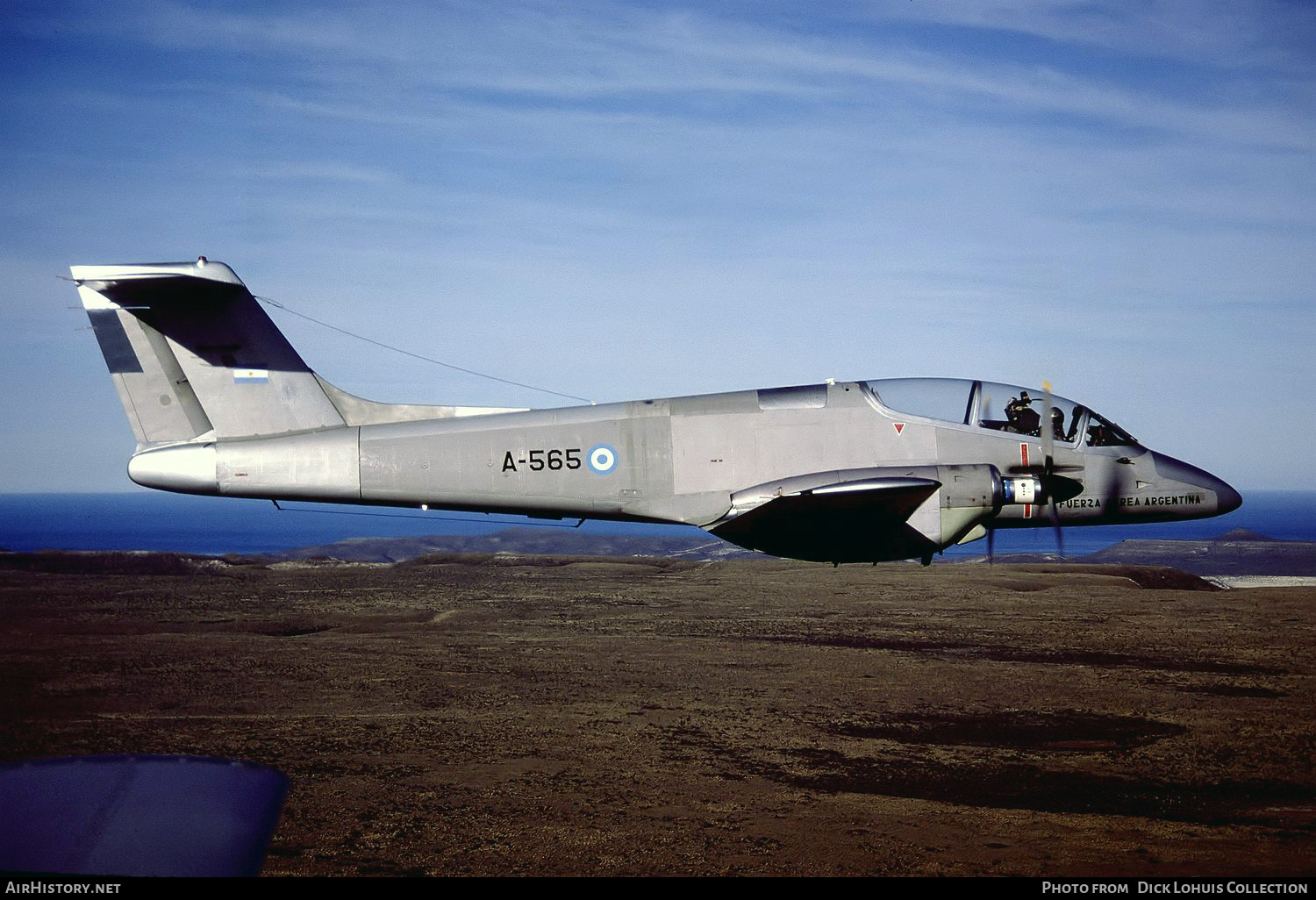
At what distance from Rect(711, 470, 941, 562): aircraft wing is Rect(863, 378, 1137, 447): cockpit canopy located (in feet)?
5.04

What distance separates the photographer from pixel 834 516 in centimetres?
1565

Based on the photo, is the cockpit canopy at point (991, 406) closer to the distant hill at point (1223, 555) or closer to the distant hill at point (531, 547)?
the distant hill at point (1223, 555)

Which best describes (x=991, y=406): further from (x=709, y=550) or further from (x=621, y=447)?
(x=709, y=550)

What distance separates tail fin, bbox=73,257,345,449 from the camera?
1650cm

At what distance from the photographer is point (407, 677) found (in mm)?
32375

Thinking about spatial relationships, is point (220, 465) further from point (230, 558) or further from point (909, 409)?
point (230, 558)

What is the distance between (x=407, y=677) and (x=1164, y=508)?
24222 mm

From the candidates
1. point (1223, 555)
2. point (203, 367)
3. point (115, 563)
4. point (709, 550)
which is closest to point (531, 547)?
point (709, 550)

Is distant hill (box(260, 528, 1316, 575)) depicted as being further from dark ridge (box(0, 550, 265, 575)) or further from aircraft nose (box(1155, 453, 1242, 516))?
aircraft nose (box(1155, 453, 1242, 516))

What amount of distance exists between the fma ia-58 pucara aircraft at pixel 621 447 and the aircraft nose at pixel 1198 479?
3.30 feet

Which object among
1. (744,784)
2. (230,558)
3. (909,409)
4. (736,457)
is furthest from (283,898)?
(230,558)

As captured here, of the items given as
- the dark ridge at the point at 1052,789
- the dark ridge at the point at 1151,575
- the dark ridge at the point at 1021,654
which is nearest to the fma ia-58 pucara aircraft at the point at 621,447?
the dark ridge at the point at 1052,789

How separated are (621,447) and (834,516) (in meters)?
3.80

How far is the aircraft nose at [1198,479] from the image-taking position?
1747 centimetres
